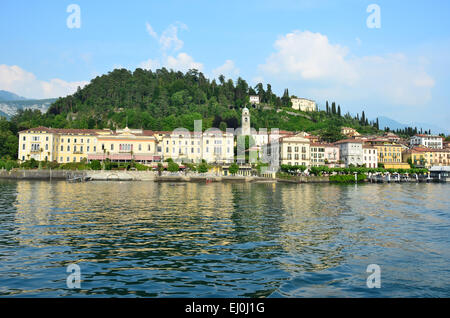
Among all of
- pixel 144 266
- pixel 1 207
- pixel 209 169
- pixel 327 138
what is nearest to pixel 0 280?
pixel 144 266

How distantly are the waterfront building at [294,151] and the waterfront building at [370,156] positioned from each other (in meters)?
17.4

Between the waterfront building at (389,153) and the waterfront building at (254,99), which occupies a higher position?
the waterfront building at (254,99)

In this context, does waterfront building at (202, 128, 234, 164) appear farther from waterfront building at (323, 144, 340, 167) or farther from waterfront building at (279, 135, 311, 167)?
waterfront building at (323, 144, 340, 167)

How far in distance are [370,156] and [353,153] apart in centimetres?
604

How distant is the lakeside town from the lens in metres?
76.3

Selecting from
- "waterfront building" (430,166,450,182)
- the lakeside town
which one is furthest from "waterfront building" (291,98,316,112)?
"waterfront building" (430,166,450,182)

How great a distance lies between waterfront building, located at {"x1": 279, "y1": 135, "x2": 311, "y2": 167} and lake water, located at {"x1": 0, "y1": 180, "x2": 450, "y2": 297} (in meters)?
60.0

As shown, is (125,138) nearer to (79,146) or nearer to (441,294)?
(79,146)

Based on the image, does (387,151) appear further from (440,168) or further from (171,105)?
(171,105)

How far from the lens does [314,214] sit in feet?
74.5

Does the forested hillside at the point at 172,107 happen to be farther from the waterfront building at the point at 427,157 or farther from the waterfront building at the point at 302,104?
the waterfront building at the point at 427,157

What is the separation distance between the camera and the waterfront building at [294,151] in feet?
269

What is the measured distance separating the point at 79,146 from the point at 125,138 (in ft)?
37.8

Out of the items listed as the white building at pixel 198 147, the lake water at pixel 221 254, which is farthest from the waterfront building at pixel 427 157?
the lake water at pixel 221 254
